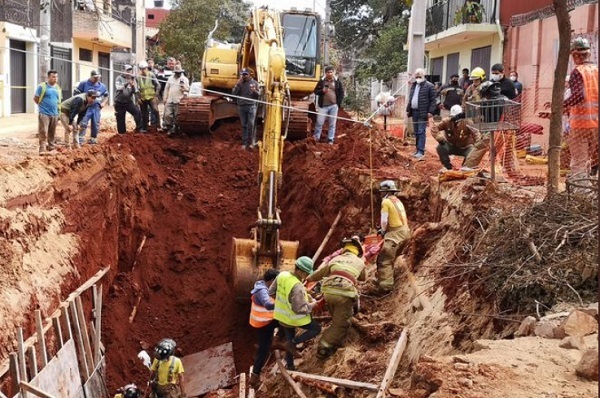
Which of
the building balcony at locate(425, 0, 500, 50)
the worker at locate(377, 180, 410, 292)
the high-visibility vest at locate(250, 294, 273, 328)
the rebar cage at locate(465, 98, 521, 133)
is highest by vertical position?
the building balcony at locate(425, 0, 500, 50)

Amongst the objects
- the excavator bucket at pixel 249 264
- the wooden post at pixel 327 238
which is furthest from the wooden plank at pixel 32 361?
the wooden post at pixel 327 238

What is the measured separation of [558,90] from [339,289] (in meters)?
3.64

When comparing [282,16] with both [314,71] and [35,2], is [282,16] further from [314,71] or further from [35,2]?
[35,2]

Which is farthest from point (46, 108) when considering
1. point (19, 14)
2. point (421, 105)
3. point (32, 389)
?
point (19, 14)

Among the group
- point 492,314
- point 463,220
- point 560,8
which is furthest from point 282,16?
point 492,314

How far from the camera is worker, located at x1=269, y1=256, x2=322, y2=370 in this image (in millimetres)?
9992

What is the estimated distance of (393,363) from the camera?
8.27 meters

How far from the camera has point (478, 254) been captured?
8680 mm

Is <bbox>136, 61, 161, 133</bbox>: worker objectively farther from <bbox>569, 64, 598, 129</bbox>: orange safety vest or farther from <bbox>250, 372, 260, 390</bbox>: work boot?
<bbox>569, 64, 598, 129</bbox>: orange safety vest

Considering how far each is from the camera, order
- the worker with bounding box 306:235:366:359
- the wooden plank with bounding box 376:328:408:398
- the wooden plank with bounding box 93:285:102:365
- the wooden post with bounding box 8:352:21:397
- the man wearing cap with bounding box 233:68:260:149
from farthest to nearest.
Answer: the man wearing cap with bounding box 233:68:260:149
the wooden plank with bounding box 93:285:102:365
the worker with bounding box 306:235:366:359
the wooden post with bounding box 8:352:21:397
the wooden plank with bounding box 376:328:408:398

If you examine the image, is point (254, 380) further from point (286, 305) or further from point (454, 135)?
point (454, 135)

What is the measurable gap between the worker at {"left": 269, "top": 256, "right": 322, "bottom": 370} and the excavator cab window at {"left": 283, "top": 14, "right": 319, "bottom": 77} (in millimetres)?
8753

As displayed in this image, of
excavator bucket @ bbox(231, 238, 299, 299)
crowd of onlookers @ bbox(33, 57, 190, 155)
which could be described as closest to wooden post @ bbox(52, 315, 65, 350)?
excavator bucket @ bbox(231, 238, 299, 299)

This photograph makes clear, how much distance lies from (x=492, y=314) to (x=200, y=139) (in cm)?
1140
